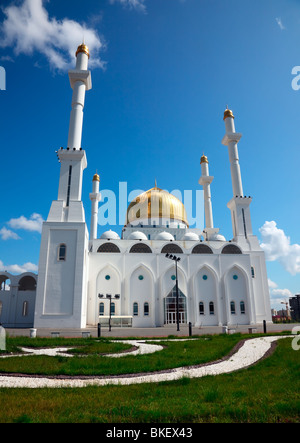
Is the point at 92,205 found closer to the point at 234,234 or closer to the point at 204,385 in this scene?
the point at 234,234

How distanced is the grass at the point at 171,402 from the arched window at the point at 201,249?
28196 millimetres

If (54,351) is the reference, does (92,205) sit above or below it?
above

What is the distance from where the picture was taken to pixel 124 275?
1256 inches

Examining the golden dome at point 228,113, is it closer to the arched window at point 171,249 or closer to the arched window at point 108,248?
the arched window at point 171,249

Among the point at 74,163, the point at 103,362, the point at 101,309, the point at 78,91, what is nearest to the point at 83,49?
the point at 78,91

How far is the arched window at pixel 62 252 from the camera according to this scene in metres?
27.4

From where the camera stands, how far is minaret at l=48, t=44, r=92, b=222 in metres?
28.8

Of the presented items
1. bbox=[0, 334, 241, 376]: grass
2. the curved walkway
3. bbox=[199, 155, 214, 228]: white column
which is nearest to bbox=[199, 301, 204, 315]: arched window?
bbox=[199, 155, 214, 228]: white column

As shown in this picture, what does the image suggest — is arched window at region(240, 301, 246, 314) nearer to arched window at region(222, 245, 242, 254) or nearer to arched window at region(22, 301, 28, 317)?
arched window at region(222, 245, 242, 254)

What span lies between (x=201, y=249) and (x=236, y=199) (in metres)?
8.29

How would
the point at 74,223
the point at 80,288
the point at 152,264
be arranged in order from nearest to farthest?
the point at 80,288 → the point at 74,223 → the point at 152,264

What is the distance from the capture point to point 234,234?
3862 centimetres
